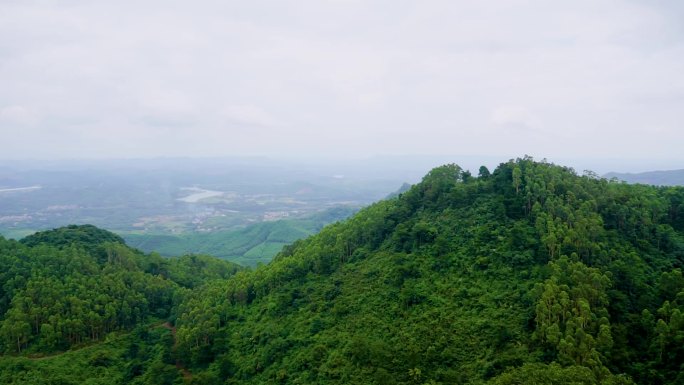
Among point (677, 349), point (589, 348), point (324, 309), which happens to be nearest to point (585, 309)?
point (589, 348)

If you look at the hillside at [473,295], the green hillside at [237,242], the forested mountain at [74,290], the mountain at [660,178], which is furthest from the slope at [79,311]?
the mountain at [660,178]

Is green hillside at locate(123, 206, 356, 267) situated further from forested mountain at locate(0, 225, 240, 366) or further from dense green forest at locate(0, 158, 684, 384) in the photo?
dense green forest at locate(0, 158, 684, 384)

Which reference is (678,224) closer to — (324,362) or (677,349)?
(677,349)

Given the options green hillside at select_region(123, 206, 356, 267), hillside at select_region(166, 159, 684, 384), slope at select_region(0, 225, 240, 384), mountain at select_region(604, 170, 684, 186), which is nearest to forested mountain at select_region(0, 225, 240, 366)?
slope at select_region(0, 225, 240, 384)

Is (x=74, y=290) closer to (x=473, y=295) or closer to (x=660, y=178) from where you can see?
(x=473, y=295)

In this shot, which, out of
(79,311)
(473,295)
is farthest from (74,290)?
(473,295)

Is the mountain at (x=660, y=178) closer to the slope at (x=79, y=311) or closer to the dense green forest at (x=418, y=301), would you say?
the dense green forest at (x=418, y=301)
